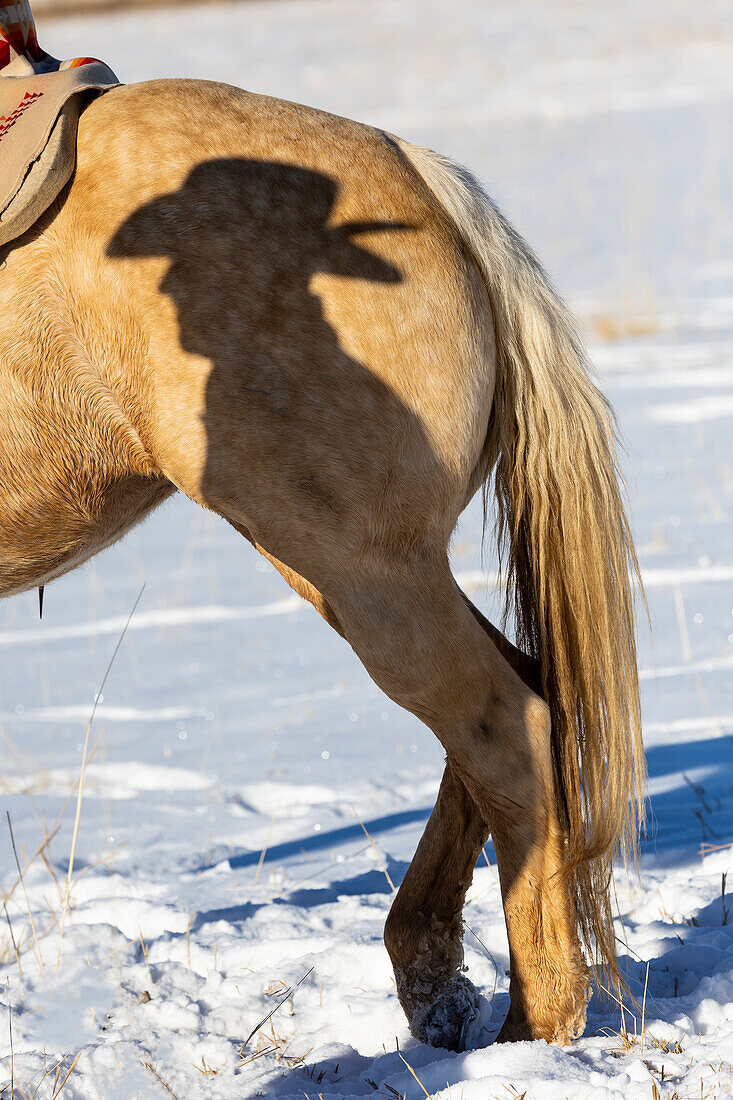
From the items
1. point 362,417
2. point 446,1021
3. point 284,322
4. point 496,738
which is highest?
point 284,322

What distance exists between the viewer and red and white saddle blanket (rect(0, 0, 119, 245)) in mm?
1961

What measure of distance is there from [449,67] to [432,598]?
23.9 m

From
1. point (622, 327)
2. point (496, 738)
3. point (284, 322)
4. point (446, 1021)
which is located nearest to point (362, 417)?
point (284, 322)

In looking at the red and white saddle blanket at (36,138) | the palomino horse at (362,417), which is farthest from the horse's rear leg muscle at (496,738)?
the red and white saddle blanket at (36,138)

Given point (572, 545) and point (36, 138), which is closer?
point (36, 138)

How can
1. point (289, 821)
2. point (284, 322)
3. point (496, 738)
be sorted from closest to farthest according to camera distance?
1. point (284, 322)
2. point (496, 738)
3. point (289, 821)

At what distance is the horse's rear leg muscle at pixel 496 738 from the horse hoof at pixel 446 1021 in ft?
0.48

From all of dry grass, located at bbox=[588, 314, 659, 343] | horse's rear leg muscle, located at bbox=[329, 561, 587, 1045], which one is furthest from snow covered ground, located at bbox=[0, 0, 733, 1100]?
horse's rear leg muscle, located at bbox=[329, 561, 587, 1045]

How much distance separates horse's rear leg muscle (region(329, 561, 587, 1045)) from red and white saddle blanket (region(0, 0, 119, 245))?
945 mm

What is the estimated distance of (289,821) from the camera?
364cm

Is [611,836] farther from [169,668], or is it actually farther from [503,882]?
[169,668]

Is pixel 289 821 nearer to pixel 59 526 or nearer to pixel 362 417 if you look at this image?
pixel 59 526

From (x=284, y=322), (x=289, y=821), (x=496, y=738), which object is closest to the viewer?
(x=284, y=322)

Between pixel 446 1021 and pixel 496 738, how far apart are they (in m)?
0.71
